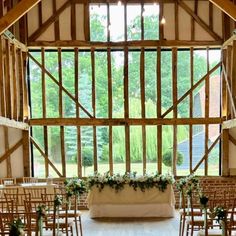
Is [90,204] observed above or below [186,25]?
below

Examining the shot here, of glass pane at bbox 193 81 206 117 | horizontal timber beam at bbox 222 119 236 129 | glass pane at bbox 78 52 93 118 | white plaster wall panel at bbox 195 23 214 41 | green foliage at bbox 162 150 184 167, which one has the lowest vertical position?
green foliage at bbox 162 150 184 167

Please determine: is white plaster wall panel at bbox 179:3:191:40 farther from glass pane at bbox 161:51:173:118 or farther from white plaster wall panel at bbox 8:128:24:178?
white plaster wall panel at bbox 8:128:24:178

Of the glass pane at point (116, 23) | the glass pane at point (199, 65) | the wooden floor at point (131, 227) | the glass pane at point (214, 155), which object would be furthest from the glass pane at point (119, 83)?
the wooden floor at point (131, 227)

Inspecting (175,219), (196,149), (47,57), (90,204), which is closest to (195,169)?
(196,149)

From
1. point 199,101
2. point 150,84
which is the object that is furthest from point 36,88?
point 199,101

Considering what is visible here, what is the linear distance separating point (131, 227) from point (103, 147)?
4014 millimetres

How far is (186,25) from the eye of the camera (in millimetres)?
12055

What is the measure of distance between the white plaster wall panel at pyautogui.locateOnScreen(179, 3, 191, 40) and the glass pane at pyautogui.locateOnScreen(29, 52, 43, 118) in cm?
Answer: 443

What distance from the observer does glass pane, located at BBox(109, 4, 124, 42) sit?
39.7 ft

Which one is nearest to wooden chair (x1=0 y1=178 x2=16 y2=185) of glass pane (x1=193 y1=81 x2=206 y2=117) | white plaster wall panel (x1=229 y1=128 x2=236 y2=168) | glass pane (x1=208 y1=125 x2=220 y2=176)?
glass pane (x1=193 y1=81 x2=206 y2=117)

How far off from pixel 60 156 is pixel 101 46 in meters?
3.59

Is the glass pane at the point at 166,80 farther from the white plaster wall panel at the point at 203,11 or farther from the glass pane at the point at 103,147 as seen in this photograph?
the glass pane at the point at 103,147

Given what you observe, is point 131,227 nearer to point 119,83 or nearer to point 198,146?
point 198,146

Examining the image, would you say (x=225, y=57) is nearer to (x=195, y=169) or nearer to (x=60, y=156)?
(x=195, y=169)
